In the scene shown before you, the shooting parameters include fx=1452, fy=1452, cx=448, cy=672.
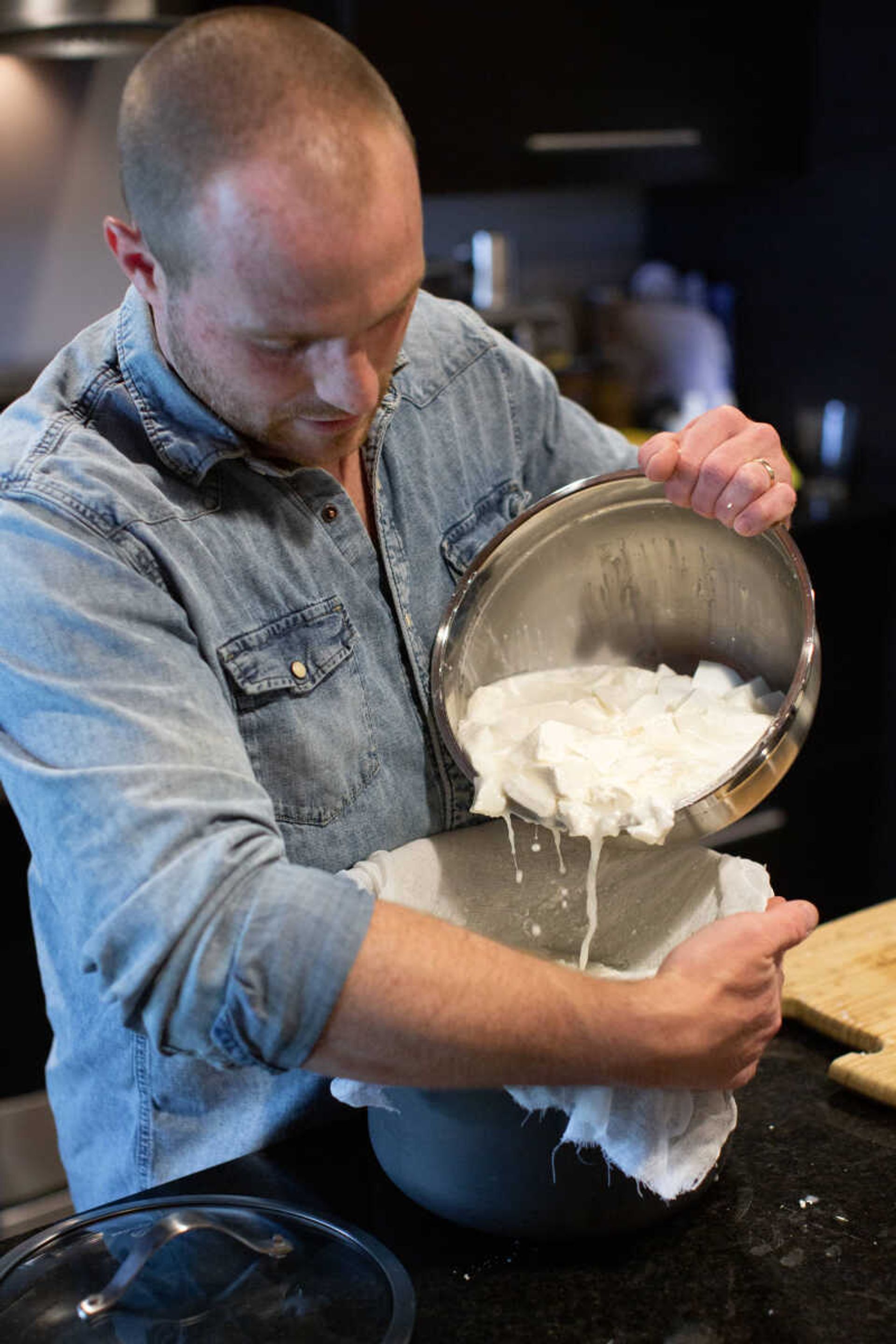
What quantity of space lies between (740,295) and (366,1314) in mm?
2664

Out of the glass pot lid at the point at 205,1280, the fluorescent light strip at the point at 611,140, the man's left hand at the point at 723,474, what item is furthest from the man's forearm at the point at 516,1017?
the fluorescent light strip at the point at 611,140

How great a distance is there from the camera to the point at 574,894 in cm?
110

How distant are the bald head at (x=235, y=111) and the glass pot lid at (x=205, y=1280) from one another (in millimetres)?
582

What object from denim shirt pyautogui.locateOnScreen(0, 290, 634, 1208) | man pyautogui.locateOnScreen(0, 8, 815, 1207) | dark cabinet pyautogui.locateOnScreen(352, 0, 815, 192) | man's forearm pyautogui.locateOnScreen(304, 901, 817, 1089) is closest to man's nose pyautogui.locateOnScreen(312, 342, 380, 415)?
man pyautogui.locateOnScreen(0, 8, 815, 1207)

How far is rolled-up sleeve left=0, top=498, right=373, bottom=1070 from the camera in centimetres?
81

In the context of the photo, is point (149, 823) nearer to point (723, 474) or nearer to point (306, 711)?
point (306, 711)

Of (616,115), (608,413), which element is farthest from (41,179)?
(608,413)

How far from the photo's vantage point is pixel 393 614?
3.82 ft

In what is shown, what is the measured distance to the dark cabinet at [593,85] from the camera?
91.8 inches

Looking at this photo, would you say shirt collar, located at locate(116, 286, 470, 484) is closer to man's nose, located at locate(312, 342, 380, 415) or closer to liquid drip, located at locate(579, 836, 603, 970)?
man's nose, located at locate(312, 342, 380, 415)

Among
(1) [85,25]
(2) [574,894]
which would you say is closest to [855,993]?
(2) [574,894]

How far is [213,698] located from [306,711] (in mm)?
164

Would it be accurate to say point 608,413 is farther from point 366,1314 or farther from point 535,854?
point 366,1314

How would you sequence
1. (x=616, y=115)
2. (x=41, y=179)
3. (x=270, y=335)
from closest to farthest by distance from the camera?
(x=270, y=335)
(x=41, y=179)
(x=616, y=115)
